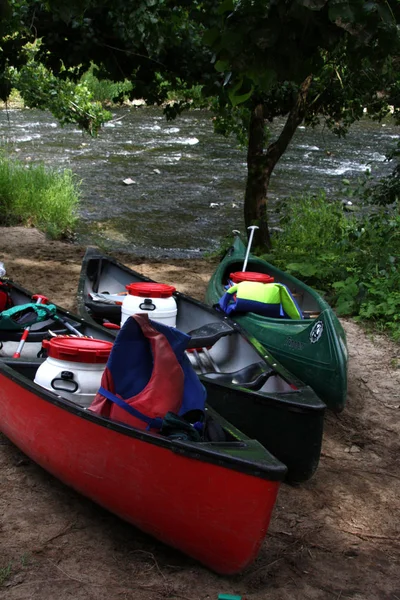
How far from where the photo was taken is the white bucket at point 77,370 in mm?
4105

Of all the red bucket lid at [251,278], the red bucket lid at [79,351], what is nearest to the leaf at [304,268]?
the red bucket lid at [251,278]

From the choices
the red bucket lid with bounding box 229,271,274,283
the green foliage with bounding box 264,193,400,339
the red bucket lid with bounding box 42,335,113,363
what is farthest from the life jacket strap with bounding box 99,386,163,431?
the green foliage with bounding box 264,193,400,339

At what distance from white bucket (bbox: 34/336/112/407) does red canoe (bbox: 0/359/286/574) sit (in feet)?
0.53

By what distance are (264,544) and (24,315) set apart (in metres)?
2.38

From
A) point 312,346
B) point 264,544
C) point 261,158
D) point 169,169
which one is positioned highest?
point 261,158

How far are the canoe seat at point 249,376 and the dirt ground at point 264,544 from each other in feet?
2.09

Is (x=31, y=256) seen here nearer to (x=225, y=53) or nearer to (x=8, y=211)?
(x=8, y=211)

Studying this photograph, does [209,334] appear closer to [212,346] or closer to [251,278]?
[212,346]

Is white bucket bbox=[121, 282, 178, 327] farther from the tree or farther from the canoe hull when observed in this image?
the tree

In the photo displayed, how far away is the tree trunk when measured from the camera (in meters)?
8.87

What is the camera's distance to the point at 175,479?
11.0 ft

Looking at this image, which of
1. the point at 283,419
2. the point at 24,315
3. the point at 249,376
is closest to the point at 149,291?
the point at 24,315

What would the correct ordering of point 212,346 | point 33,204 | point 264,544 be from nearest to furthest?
point 264,544, point 212,346, point 33,204

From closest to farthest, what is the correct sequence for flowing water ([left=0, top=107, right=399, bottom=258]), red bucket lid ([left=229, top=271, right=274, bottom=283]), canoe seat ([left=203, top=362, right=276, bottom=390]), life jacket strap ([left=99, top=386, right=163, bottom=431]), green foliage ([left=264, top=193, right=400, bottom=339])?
1. life jacket strap ([left=99, top=386, right=163, bottom=431])
2. canoe seat ([left=203, top=362, right=276, bottom=390])
3. red bucket lid ([left=229, top=271, right=274, bottom=283])
4. green foliage ([left=264, top=193, right=400, bottom=339])
5. flowing water ([left=0, top=107, right=399, bottom=258])
